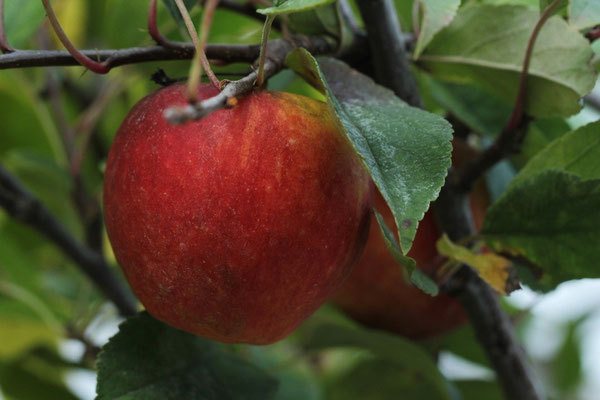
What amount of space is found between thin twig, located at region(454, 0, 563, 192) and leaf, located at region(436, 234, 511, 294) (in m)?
0.09

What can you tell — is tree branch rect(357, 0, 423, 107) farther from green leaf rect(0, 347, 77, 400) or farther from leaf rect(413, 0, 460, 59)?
green leaf rect(0, 347, 77, 400)

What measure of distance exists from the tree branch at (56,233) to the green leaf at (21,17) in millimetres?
181

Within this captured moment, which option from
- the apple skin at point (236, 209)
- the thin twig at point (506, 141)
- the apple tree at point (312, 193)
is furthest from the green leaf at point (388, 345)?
the apple skin at point (236, 209)

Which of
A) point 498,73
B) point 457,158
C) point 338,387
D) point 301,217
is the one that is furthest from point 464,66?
point 338,387

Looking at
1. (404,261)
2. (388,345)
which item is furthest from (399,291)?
(404,261)

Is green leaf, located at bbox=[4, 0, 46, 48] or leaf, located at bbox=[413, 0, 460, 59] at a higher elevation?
leaf, located at bbox=[413, 0, 460, 59]

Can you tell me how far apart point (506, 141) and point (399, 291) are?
0.19 m

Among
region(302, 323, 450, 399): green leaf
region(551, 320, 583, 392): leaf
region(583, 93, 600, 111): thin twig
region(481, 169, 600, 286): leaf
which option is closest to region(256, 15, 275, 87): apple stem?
region(481, 169, 600, 286): leaf

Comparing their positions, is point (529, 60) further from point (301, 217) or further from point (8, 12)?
point (8, 12)

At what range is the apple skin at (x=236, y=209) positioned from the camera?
385mm

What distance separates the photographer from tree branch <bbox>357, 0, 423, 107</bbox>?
538 mm

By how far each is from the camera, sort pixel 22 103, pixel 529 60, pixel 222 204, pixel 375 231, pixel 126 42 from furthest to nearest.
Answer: pixel 22 103
pixel 126 42
pixel 375 231
pixel 529 60
pixel 222 204

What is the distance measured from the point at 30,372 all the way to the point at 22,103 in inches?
12.9

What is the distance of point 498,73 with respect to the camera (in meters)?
0.57
